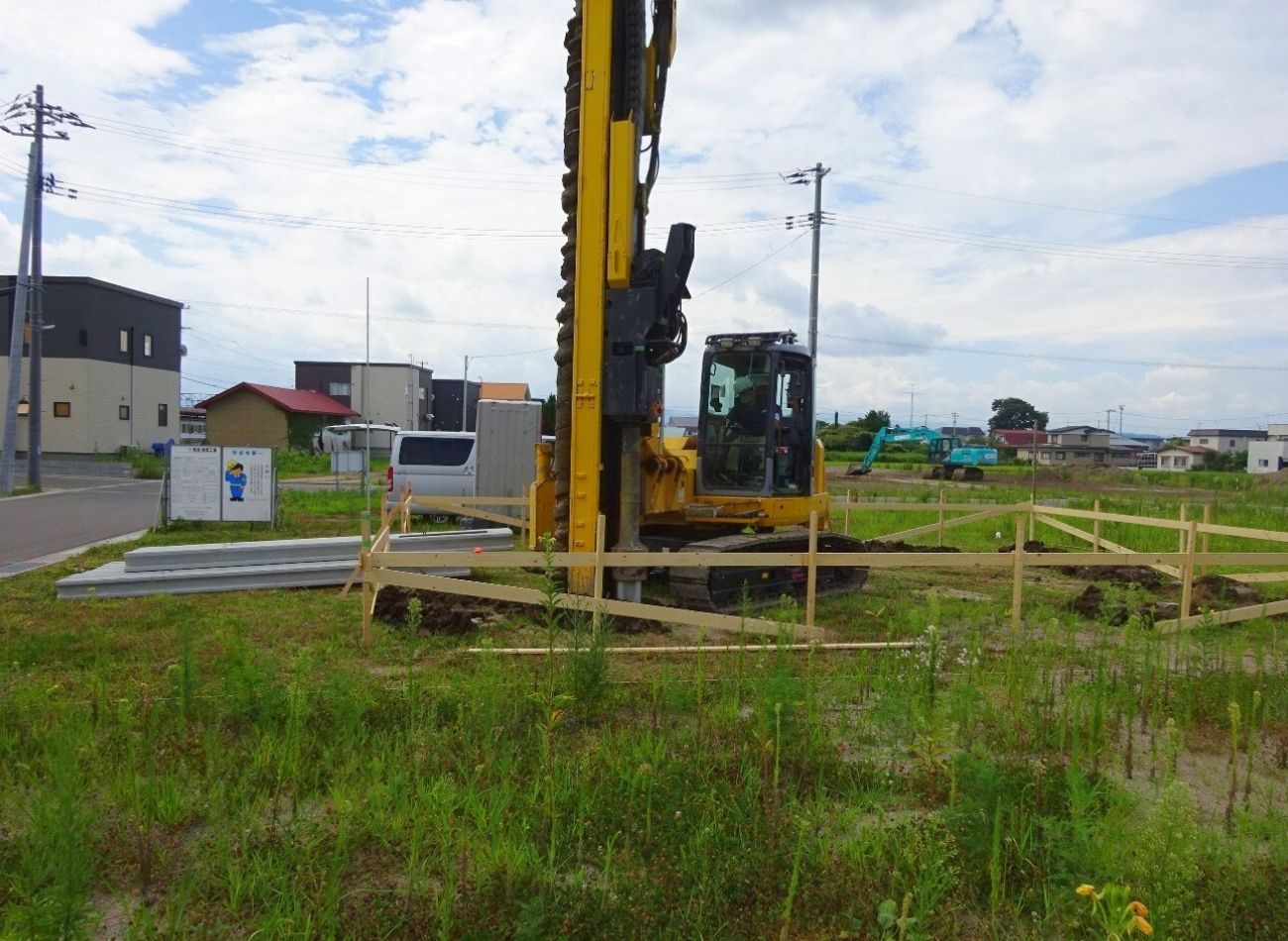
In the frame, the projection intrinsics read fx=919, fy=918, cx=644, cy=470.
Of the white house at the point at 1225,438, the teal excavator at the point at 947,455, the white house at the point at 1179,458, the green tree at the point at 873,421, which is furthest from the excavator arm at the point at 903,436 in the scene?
the white house at the point at 1225,438

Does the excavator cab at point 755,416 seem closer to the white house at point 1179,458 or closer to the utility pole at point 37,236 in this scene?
the utility pole at point 37,236

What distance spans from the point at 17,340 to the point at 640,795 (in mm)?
28697

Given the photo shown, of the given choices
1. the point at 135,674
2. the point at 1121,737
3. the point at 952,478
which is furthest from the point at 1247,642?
the point at 952,478

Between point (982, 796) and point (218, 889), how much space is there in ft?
10.3

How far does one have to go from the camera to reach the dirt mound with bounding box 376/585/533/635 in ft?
26.7

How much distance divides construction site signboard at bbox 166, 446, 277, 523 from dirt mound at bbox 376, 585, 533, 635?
8.89 m

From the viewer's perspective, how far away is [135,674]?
6531mm

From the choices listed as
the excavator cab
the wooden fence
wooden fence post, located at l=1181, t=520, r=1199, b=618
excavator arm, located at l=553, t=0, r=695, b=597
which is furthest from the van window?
wooden fence post, located at l=1181, t=520, r=1199, b=618

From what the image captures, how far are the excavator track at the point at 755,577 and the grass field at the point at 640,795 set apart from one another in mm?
1930

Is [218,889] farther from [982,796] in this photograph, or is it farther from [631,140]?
[631,140]

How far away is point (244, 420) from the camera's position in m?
50.1

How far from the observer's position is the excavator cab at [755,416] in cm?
1041

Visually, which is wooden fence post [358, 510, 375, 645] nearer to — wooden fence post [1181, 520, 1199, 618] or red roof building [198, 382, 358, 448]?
wooden fence post [1181, 520, 1199, 618]

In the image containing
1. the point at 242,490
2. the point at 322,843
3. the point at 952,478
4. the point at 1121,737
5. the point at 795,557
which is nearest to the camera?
the point at 322,843
